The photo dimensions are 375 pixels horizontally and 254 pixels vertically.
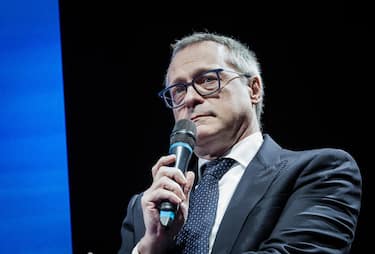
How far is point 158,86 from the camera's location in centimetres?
285

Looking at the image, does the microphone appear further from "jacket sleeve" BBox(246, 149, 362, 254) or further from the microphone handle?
"jacket sleeve" BBox(246, 149, 362, 254)

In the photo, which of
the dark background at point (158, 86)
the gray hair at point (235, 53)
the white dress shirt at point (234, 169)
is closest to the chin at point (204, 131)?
the white dress shirt at point (234, 169)

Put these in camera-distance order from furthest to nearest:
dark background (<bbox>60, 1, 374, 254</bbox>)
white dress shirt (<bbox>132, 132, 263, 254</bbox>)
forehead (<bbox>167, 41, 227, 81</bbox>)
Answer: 1. dark background (<bbox>60, 1, 374, 254</bbox>)
2. forehead (<bbox>167, 41, 227, 81</bbox>)
3. white dress shirt (<bbox>132, 132, 263, 254</bbox>)

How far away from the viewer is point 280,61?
2.75 m

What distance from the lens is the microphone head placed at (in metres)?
1.37

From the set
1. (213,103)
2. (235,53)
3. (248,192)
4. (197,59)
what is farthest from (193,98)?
(248,192)

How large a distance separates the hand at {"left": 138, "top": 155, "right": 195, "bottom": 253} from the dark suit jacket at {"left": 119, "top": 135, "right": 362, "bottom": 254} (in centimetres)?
14

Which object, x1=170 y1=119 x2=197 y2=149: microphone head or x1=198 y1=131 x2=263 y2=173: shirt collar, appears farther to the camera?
x1=198 y1=131 x2=263 y2=173: shirt collar

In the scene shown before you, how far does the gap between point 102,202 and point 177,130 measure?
1370mm

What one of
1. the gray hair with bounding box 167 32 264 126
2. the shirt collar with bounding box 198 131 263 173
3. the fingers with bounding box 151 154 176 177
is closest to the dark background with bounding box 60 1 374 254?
the gray hair with bounding box 167 32 264 126

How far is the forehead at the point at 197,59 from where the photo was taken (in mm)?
1855

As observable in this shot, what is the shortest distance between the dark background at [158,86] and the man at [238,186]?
833 millimetres

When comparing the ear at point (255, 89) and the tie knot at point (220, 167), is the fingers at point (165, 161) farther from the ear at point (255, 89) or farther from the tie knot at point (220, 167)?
the ear at point (255, 89)

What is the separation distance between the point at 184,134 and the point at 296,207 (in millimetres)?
379
